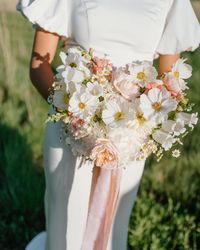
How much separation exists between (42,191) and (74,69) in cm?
216

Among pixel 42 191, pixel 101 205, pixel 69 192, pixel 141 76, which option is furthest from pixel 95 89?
pixel 42 191

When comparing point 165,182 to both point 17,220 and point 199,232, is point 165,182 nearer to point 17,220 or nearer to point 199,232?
point 199,232

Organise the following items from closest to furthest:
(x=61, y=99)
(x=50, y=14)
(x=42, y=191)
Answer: (x=61, y=99)
(x=50, y=14)
(x=42, y=191)

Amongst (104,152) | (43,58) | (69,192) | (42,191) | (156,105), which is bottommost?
(42,191)

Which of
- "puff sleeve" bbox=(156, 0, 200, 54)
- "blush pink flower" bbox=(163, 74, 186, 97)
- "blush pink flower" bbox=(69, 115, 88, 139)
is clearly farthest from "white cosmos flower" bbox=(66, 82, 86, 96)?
"puff sleeve" bbox=(156, 0, 200, 54)

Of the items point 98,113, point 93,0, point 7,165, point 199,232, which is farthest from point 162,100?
point 7,165

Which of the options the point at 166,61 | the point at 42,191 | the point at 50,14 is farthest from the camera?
the point at 42,191

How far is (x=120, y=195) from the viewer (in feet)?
9.86

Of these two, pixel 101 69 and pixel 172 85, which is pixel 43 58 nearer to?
pixel 101 69

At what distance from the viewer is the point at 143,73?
7.62 feet

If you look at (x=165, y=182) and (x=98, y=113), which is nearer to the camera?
(x=98, y=113)

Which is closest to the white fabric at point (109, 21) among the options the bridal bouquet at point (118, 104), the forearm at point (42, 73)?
the forearm at point (42, 73)

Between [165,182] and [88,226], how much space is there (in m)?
1.82

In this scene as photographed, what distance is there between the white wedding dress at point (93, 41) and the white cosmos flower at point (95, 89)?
0.41 m
